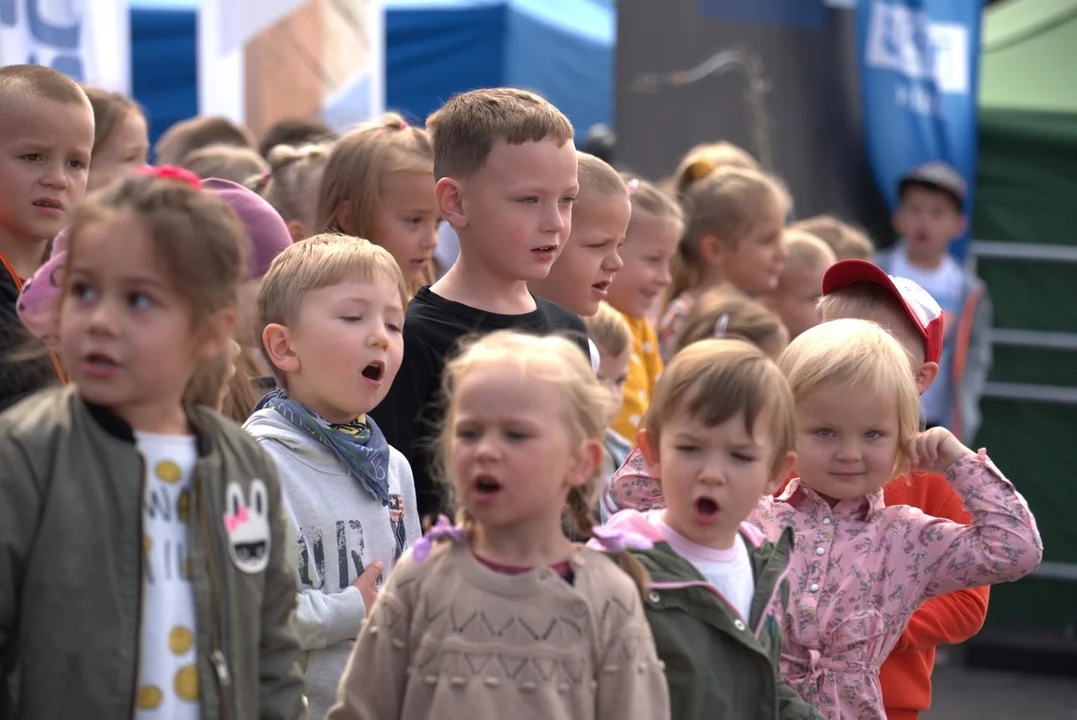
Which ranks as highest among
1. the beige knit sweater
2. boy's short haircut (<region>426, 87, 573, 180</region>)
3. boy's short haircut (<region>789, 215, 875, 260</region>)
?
boy's short haircut (<region>426, 87, 573, 180</region>)

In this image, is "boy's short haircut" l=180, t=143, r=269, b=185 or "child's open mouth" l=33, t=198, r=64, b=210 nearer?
"child's open mouth" l=33, t=198, r=64, b=210

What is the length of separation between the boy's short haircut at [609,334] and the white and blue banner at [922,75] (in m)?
4.68

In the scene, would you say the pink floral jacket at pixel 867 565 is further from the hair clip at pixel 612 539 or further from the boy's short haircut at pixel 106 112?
the boy's short haircut at pixel 106 112

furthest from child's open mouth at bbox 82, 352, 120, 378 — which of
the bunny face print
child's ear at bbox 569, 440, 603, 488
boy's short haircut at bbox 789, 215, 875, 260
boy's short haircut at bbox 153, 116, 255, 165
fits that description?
boy's short haircut at bbox 789, 215, 875, 260

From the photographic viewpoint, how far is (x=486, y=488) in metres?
2.52

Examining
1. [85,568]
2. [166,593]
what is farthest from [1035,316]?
[85,568]

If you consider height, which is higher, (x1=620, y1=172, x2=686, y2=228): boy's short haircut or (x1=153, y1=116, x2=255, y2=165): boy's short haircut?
(x1=620, y1=172, x2=686, y2=228): boy's short haircut

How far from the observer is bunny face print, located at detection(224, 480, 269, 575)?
98.3 inches

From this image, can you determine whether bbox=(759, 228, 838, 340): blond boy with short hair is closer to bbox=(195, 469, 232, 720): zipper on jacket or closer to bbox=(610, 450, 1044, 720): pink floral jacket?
bbox=(610, 450, 1044, 720): pink floral jacket

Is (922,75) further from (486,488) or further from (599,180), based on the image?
(486,488)

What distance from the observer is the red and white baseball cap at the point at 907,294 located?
389 centimetres

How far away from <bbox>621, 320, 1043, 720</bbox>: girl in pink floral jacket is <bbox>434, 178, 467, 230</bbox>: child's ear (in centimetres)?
86

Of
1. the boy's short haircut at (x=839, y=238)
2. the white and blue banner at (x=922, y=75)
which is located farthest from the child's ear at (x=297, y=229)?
the white and blue banner at (x=922, y=75)

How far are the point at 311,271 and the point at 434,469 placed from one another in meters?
0.61
